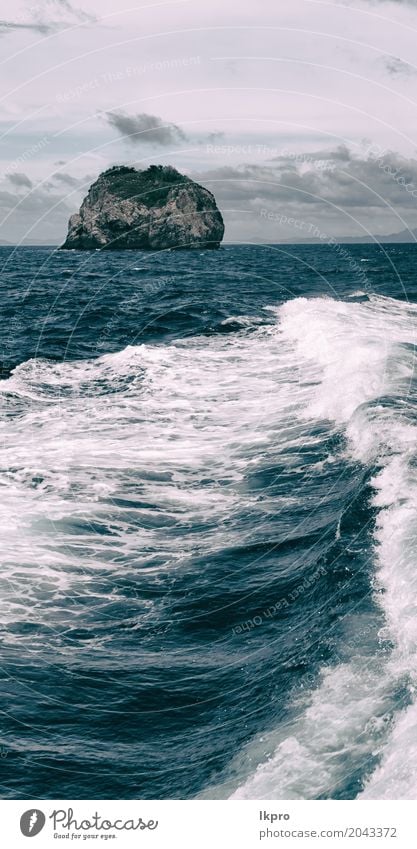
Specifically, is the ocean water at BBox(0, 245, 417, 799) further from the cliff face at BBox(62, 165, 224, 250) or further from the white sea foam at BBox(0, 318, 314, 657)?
the cliff face at BBox(62, 165, 224, 250)

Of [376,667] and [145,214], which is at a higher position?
[145,214]

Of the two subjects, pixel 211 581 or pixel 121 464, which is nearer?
pixel 211 581

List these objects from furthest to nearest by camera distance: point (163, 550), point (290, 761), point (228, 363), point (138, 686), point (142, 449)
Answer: point (228, 363)
point (142, 449)
point (163, 550)
point (138, 686)
point (290, 761)

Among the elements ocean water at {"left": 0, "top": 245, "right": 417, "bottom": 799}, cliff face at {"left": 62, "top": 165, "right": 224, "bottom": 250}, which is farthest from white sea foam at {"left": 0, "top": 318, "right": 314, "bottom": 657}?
cliff face at {"left": 62, "top": 165, "right": 224, "bottom": 250}

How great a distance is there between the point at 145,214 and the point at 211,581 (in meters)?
165

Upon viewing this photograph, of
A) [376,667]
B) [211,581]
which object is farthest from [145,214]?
[376,667]

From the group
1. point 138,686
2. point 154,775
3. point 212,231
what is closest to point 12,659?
point 138,686

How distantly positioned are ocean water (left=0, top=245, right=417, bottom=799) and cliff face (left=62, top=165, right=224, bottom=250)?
131m

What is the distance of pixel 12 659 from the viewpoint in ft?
44.4

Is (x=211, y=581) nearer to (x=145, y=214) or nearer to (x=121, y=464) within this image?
(x=121, y=464)

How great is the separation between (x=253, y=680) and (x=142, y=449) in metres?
12.9

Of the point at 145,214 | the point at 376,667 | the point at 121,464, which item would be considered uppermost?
the point at 145,214

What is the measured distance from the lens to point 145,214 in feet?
565
